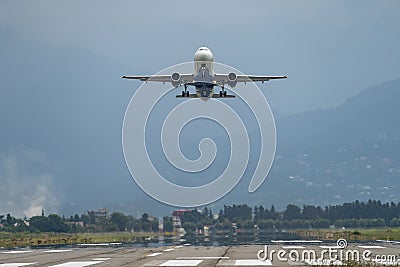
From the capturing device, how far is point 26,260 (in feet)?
135

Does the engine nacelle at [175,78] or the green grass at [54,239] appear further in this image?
the green grass at [54,239]

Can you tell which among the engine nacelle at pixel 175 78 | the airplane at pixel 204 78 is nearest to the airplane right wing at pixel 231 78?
the airplane at pixel 204 78

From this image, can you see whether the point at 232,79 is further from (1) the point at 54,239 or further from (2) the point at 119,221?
(2) the point at 119,221

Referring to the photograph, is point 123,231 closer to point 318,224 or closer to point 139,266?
point 318,224

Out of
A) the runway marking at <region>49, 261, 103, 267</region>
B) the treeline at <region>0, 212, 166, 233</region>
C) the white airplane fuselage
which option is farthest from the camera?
the treeline at <region>0, 212, 166, 233</region>

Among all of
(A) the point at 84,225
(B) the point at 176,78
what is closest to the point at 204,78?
(B) the point at 176,78

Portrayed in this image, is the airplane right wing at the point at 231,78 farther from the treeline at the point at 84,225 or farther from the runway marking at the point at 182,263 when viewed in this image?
the treeline at the point at 84,225

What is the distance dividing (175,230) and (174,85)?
68.3 metres

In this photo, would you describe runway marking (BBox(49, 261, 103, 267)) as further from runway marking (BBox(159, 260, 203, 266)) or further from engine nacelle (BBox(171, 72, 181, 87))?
engine nacelle (BBox(171, 72, 181, 87))

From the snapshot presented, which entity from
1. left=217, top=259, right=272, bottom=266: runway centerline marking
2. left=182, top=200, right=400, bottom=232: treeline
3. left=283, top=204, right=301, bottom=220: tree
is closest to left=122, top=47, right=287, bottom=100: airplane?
left=217, top=259, right=272, bottom=266: runway centerline marking

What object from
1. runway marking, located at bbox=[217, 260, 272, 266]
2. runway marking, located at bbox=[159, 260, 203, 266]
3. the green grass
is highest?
the green grass

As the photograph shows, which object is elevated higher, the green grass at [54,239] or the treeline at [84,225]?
the treeline at [84,225]

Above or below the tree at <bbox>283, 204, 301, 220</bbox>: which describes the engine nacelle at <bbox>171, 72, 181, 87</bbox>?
above

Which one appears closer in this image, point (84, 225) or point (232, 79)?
point (232, 79)
